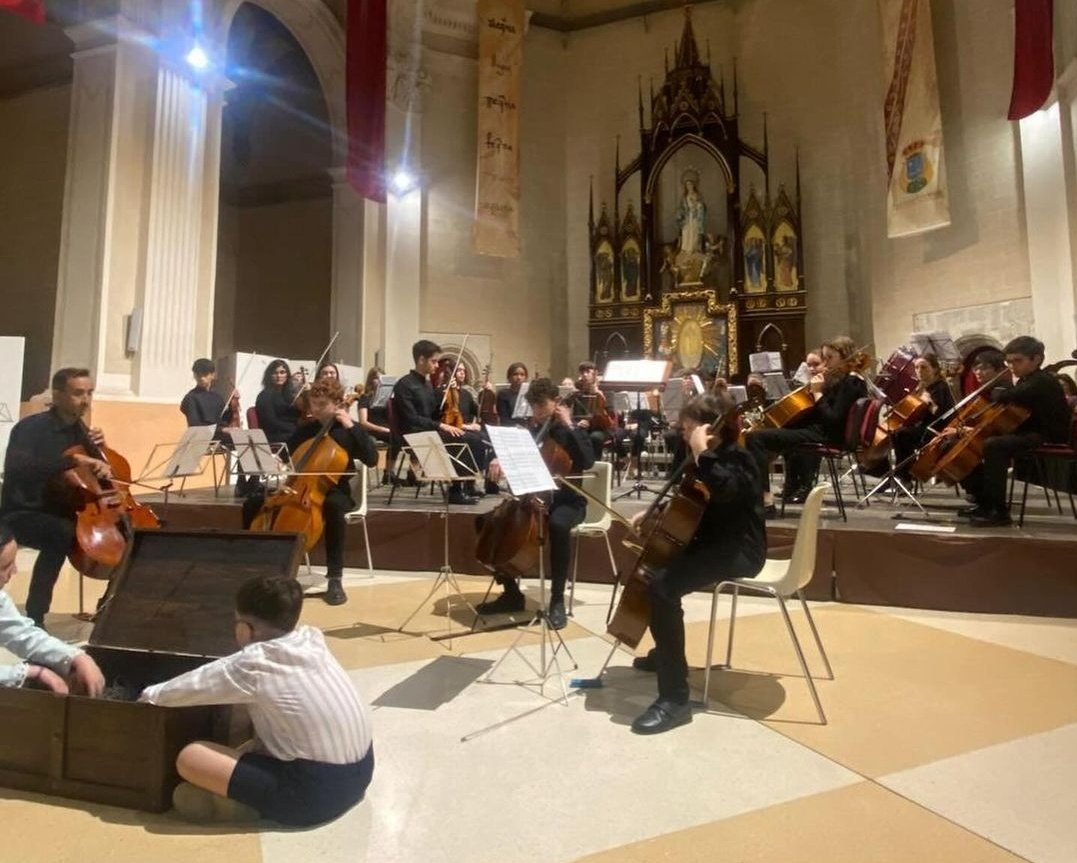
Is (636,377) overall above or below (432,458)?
above

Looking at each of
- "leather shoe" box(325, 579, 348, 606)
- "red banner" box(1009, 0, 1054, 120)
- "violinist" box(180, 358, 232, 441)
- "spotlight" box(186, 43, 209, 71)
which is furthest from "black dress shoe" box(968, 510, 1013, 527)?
"spotlight" box(186, 43, 209, 71)

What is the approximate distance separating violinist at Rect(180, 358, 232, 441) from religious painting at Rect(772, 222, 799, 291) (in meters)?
10.2

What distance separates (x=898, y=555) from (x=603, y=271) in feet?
35.5

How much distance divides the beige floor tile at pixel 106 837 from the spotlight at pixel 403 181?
40.7 feet

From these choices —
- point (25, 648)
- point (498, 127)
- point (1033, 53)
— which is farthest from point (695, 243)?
point (25, 648)

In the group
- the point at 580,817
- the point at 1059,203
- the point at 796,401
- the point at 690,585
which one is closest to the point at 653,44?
the point at 1059,203

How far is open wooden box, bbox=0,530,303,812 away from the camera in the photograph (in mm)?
1990

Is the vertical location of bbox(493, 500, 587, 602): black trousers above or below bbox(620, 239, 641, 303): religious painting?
below

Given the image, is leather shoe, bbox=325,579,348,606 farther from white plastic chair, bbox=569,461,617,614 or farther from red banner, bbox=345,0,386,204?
red banner, bbox=345,0,386,204

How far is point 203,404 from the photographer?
23.2 ft

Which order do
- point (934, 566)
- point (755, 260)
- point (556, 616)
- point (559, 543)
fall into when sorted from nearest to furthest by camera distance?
point (556, 616) < point (559, 543) < point (934, 566) < point (755, 260)

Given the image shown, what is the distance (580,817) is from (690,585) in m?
1.05

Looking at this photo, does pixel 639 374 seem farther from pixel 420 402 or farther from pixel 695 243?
pixel 695 243

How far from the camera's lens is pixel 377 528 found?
19.0ft
